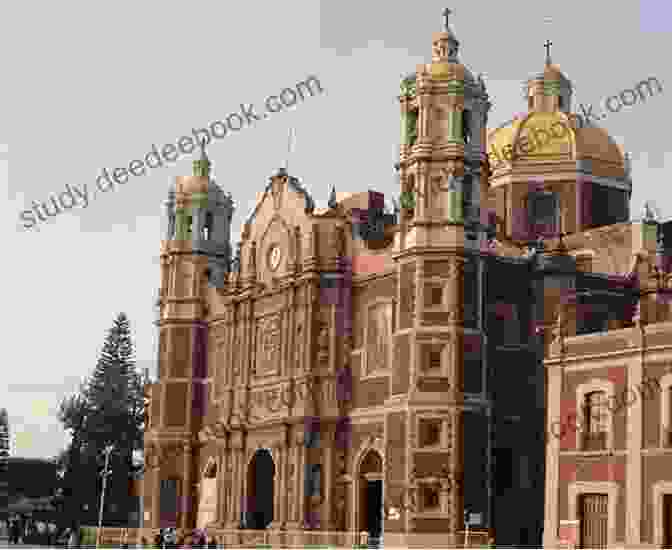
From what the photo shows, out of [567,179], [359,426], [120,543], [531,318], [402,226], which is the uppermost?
[567,179]

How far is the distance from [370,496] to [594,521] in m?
14.8

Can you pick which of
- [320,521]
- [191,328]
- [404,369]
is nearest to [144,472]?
[191,328]

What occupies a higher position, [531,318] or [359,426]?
[531,318]

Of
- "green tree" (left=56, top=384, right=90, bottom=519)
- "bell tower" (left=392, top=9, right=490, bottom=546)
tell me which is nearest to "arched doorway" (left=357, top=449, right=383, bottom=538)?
"bell tower" (left=392, top=9, right=490, bottom=546)

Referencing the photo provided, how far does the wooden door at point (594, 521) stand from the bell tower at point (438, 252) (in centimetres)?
720

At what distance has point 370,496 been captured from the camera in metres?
58.7

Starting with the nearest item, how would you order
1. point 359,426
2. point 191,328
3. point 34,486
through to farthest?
point 359,426 < point 191,328 < point 34,486

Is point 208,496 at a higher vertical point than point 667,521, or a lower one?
higher

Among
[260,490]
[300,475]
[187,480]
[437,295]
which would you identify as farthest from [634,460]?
[187,480]

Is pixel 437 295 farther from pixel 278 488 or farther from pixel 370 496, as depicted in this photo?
pixel 278 488

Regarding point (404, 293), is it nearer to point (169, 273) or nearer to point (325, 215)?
point (325, 215)

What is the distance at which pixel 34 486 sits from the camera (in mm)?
119375

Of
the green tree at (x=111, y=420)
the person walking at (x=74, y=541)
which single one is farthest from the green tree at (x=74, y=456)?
the person walking at (x=74, y=541)

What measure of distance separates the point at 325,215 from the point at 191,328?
1441 centimetres
